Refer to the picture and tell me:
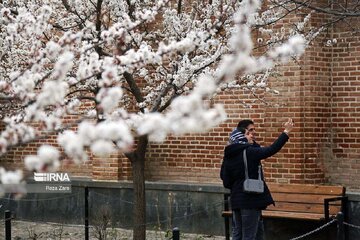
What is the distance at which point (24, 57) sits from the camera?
11.7 metres

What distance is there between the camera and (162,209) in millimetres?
13922

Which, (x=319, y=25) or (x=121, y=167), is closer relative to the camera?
(x=319, y=25)

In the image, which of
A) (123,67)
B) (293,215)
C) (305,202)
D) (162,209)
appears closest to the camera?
(123,67)

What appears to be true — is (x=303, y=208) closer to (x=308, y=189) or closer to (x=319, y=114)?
(x=308, y=189)

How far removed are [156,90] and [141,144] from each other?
952 mm

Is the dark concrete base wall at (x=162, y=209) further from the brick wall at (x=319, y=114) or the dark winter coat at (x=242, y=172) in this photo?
the dark winter coat at (x=242, y=172)

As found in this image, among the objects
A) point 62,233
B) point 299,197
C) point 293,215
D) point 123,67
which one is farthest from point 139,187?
point 62,233

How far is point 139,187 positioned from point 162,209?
11.6 feet

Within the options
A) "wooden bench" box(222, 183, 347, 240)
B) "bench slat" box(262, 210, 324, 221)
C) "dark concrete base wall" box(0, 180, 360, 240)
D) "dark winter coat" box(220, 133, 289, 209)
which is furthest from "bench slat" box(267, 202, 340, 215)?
"dark winter coat" box(220, 133, 289, 209)

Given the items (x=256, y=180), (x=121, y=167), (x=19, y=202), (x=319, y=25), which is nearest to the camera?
(x=256, y=180)

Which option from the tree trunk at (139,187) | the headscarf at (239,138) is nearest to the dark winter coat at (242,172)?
the headscarf at (239,138)

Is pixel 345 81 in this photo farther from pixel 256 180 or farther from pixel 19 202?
pixel 19 202

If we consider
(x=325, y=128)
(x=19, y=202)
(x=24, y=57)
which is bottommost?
(x=19, y=202)

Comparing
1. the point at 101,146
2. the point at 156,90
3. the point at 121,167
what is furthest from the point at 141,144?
the point at 101,146
